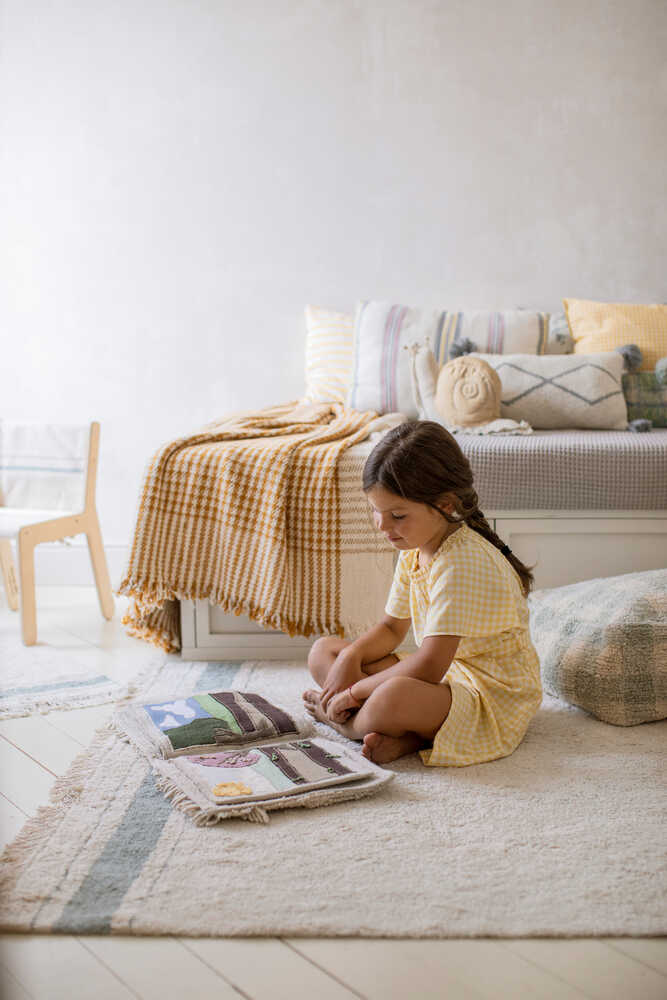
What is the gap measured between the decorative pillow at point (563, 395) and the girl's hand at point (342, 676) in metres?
1.03

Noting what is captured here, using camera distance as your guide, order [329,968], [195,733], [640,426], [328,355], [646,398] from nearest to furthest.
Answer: [329,968]
[195,733]
[640,426]
[646,398]
[328,355]

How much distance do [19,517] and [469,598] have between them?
4.65 feet

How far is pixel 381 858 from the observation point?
4.13 ft

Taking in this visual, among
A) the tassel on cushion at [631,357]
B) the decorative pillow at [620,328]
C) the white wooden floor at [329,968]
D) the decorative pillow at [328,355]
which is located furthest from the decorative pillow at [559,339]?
the white wooden floor at [329,968]

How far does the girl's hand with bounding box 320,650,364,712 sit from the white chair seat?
105 cm

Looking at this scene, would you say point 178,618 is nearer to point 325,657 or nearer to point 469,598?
point 325,657

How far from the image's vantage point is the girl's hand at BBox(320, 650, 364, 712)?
68.1 inches

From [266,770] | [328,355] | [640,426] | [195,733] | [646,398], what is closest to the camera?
[266,770]

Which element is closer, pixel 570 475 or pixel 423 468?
pixel 423 468

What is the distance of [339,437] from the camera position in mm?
2402

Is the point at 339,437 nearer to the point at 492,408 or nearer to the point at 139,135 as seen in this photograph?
the point at 492,408

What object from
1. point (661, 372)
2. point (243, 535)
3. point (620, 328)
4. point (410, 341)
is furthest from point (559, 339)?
point (243, 535)

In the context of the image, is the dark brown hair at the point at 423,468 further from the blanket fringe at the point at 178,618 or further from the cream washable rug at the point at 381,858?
the blanket fringe at the point at 178,618

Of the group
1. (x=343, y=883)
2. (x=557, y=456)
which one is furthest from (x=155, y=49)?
(x=343, y=883)
